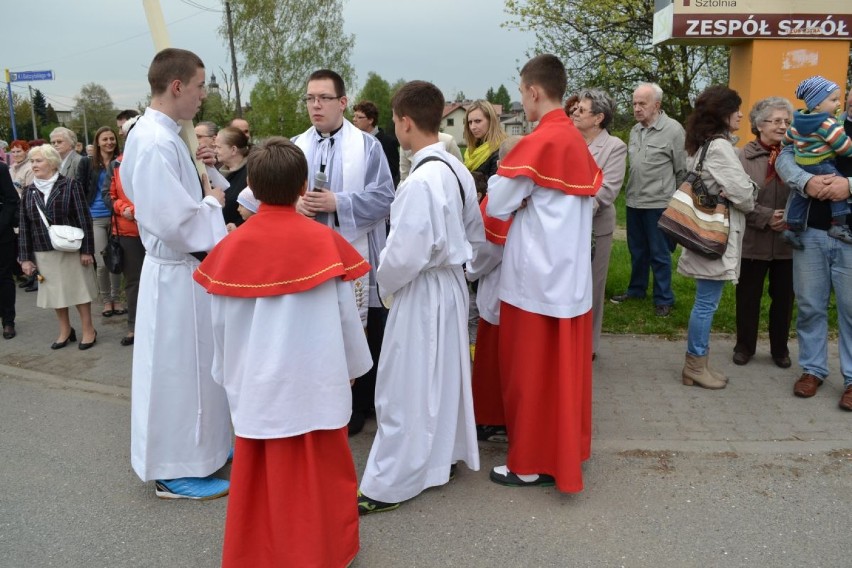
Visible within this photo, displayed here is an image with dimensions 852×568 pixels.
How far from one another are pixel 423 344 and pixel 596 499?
4.13 feet

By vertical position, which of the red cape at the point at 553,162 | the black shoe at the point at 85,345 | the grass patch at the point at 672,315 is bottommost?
the black shoe at the point at 85,345

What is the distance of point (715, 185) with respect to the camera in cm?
470

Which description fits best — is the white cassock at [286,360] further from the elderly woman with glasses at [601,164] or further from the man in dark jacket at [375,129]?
the man in dark jacket at [375,129]

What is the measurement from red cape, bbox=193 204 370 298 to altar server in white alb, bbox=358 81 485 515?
60cm

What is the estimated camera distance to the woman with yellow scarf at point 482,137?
5.71m

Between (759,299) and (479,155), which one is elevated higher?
(479,155)

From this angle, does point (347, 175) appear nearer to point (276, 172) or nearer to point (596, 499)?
point (276, 172)

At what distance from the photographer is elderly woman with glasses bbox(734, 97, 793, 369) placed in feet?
16.3

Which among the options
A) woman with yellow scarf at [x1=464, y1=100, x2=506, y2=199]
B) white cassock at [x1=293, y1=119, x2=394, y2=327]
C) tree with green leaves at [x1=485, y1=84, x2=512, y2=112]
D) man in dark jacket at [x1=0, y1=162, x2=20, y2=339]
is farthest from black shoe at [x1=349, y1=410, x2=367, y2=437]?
tree with green leaves at [x1=485, y1=84, x2=512, y2=112]

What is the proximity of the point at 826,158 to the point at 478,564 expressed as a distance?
3.45 m

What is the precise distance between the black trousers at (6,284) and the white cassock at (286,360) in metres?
5.39

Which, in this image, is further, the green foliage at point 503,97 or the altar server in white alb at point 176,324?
the green foliage at point 503,97

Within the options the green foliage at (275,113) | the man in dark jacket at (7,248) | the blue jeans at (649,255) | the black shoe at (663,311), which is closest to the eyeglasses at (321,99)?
the blue jeans at (649,255)

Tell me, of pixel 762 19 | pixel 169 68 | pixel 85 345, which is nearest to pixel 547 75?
pixel 169 68
